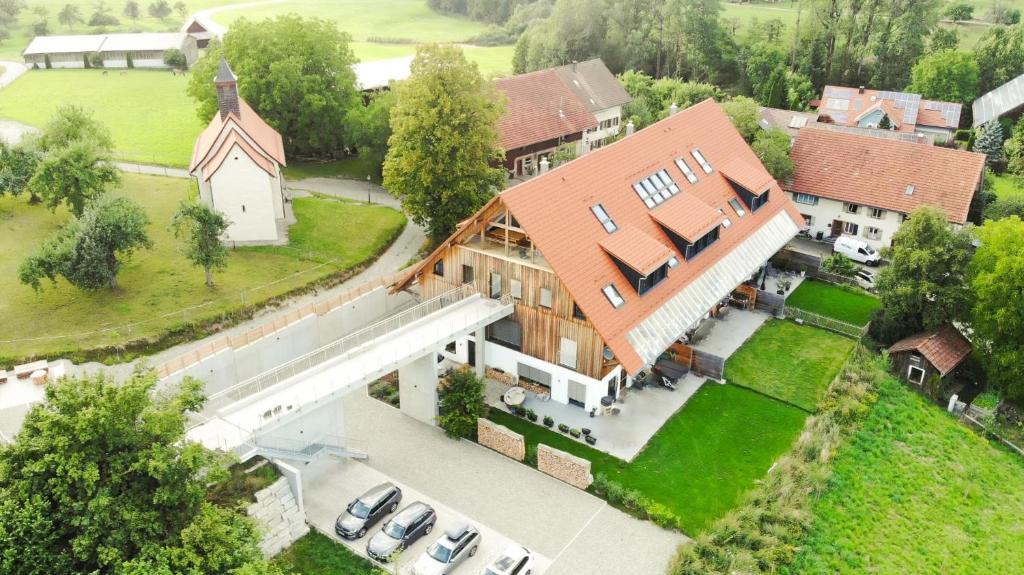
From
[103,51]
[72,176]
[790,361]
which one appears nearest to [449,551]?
[790,361]

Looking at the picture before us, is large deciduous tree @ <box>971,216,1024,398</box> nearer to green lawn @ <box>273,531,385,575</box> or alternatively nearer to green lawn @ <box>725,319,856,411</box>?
green lawn @ <box>725,319,856,411</box>

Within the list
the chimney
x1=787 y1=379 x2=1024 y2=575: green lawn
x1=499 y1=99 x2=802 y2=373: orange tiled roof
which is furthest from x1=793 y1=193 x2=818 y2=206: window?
the chimney

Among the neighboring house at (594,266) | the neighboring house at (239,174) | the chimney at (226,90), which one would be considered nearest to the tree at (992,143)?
the neighboring house at (594,266)

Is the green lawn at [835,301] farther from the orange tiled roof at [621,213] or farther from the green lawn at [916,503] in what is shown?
the green lawn at [916,503]

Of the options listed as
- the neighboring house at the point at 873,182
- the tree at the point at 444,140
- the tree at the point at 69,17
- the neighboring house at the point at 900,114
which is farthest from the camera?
the tree at the point at 69,17

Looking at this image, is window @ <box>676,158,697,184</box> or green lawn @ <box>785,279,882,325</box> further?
green lawn @ <box>785,279,882,325</box>

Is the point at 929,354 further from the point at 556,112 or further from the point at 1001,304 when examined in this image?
the point at 556,112

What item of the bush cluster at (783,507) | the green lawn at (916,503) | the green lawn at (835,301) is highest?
the green lawn at (835,301)
